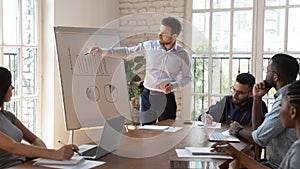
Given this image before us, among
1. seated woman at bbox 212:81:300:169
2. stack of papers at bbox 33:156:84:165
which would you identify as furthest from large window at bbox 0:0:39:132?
seated woman at bbox 212:81:300:169

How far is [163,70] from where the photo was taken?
3.20m

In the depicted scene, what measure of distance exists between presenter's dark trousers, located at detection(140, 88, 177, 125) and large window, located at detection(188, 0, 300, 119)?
718 mm

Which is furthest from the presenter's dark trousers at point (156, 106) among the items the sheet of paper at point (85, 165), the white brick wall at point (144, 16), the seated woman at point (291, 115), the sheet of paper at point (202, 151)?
the seated woman at point (291, 115)

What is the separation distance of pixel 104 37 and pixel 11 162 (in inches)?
50.7

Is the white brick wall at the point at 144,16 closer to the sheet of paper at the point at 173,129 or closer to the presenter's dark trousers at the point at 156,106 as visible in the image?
the presenter's dark trousers at the point at 156,106

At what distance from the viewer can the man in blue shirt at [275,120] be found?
191 centimetres

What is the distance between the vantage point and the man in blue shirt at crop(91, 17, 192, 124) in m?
3.18

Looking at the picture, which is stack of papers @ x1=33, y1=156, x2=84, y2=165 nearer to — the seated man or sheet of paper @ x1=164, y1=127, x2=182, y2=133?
sheet of paper @ x1=164, y1=127, x2=182, y2=133

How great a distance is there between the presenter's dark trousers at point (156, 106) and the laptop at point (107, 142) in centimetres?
123

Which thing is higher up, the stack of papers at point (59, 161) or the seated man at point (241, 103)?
the seated man at point (241, 103)

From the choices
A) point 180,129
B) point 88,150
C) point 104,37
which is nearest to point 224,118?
point 180,129

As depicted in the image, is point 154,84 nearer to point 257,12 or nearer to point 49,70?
point 49,70

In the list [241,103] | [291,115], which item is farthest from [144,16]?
[291,115]

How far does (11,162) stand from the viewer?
1985 mm
